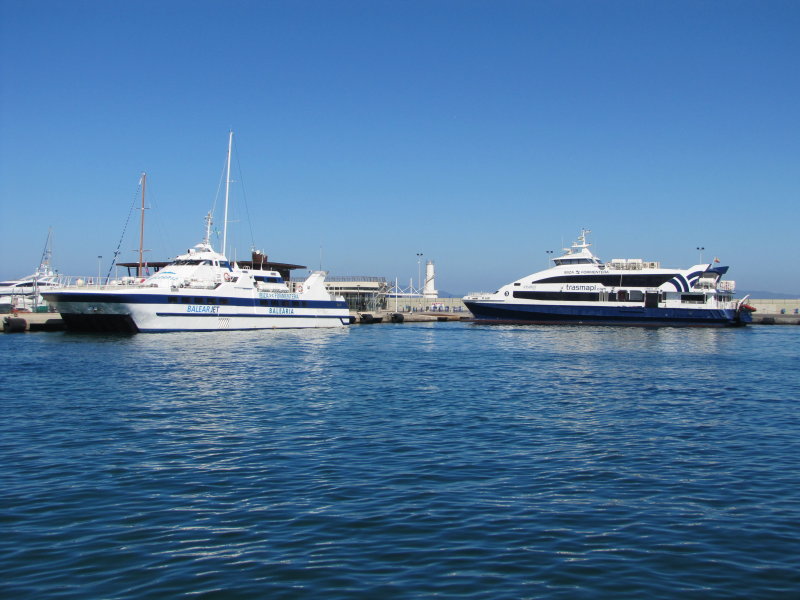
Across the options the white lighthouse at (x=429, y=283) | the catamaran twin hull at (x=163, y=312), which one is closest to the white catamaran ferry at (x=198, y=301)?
the catamaran twin hull at (x=163, y=312)

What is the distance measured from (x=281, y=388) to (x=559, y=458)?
39.0 ft

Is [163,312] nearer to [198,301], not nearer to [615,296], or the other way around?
[198,301]

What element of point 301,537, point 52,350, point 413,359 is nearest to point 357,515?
point 301,537

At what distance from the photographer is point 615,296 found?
69.2 m

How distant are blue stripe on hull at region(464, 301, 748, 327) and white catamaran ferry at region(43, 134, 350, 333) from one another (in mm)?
21247

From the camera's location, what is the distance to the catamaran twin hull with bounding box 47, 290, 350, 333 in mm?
45787

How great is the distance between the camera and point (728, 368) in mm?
30531

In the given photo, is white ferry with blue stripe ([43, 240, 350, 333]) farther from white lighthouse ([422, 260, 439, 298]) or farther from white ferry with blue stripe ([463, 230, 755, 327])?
white lighthouse ([422, 260, 439, 298])

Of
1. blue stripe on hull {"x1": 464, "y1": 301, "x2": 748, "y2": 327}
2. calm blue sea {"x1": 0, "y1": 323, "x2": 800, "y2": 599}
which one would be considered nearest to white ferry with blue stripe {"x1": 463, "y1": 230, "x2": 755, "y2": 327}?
blue stripe on hull {"x1": 464, "y1": 301, "x2": 748, "y2": 327}

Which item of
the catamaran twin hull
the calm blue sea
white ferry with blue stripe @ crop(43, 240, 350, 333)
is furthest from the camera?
white ferry with blue stripe @ crop(43, 240, 350, 333)

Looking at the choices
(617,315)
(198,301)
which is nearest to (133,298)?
(198,301)

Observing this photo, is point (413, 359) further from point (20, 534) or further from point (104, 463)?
point (20, 534)

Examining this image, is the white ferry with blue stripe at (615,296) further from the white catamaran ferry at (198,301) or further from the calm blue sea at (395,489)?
the calm blue sea at (395,489)

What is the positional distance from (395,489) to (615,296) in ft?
206
